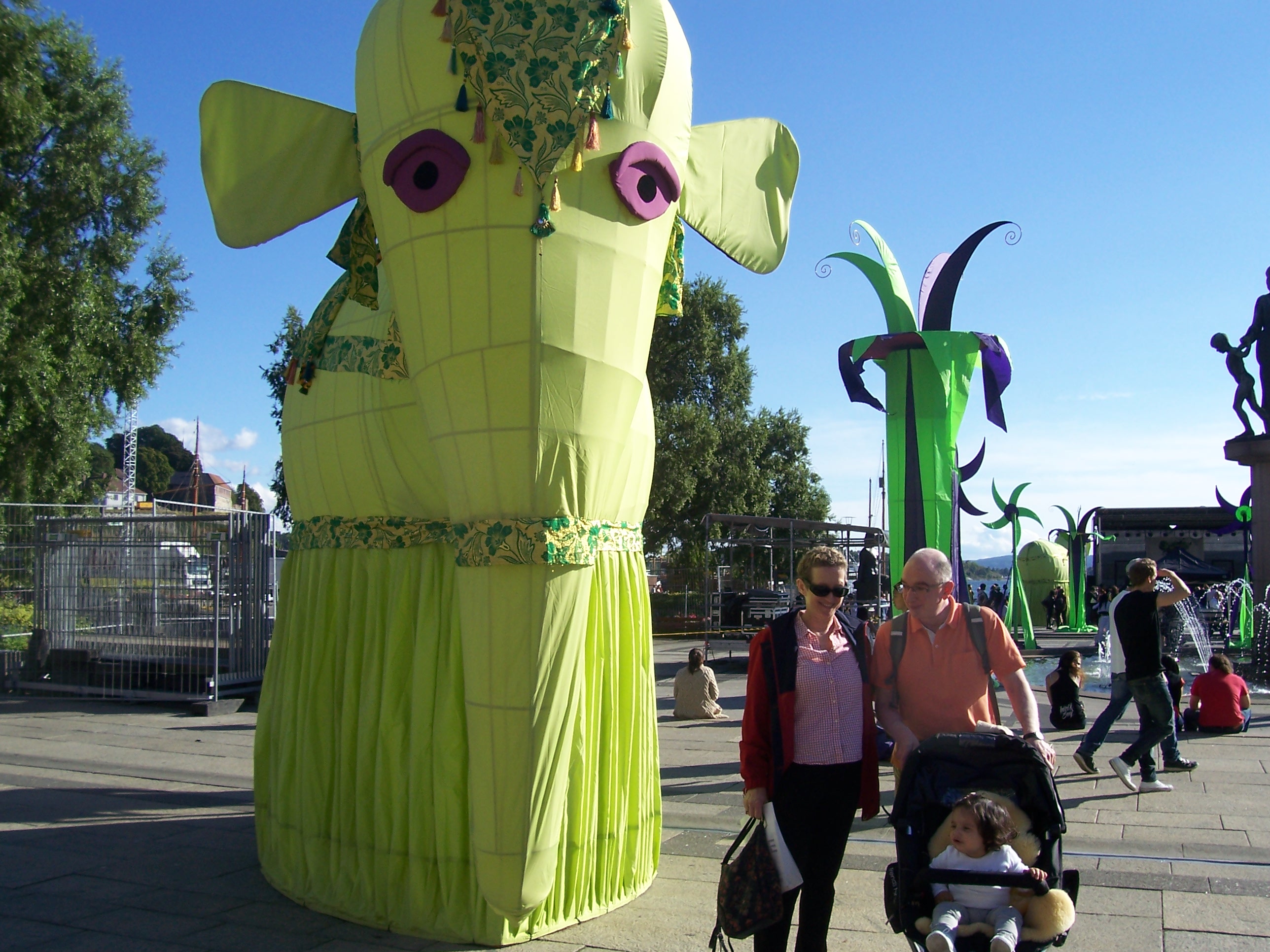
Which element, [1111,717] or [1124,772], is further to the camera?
[1111,717]

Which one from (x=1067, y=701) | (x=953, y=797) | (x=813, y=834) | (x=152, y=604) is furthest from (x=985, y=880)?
(x=152, y=604)

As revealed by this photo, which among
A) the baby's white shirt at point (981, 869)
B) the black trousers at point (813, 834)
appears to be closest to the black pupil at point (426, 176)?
the black trousers at point (813, 834)

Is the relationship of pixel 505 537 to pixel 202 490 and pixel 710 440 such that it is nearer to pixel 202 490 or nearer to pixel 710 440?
pixel 710 440

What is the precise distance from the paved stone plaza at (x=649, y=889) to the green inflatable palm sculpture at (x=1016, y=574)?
13.1 metres

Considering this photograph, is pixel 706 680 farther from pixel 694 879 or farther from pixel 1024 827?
pixel 1024 827

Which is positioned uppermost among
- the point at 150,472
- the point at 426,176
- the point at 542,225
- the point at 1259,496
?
the point at 150,472

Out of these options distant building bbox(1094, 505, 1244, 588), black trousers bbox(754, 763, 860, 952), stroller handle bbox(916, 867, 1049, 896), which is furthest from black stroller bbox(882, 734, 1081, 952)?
distant building bbox(1094, 505, 1244, 588)

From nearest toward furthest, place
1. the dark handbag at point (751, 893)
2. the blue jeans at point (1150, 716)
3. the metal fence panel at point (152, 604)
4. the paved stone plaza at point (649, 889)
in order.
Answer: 1. the dark handbag at point (751, 893)
2. the paved stone plaza at point (649, 889)
3. the blue jeans at point (1150, 716)
4. the metal fence panel at point (152, 604)

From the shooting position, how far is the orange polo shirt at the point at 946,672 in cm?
361

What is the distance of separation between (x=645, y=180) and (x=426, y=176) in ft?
2.85

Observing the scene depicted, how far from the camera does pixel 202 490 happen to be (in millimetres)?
78562

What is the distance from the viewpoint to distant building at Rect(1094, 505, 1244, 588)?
176 feet

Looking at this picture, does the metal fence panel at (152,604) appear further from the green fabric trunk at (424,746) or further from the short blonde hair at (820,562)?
the short blonde hair at (820,562)

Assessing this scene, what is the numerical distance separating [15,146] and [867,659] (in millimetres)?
18236
